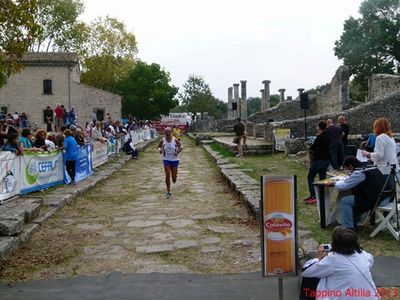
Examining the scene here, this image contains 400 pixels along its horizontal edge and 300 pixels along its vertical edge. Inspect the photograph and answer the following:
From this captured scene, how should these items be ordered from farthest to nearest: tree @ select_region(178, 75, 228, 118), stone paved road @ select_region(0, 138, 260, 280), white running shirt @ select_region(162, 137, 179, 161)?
tree @ select_region(178, 75, 228, 118) < white running shirt @ select_region(162, 137, 179, 161) < stone paved road @ select_region(0, 138, 260, 280)

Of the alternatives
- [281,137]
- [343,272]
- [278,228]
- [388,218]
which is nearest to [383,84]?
[281,137]

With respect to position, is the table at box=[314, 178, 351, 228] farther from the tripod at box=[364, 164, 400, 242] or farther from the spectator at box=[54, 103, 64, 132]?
the spectator at box=[54, 103, 64, 132]

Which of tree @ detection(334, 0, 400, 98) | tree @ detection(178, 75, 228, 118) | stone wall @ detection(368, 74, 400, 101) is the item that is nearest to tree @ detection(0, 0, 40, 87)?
stone wall @ detection(368, 74, 400, 101)

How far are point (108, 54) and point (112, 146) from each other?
3946cm

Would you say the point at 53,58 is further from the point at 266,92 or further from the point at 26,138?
the point at 26,138

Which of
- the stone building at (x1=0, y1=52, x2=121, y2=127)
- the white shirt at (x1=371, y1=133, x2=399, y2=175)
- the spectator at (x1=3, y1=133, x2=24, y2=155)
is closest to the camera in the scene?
the white shirt at (x1=371, y1=133, x2=399, y2=175)

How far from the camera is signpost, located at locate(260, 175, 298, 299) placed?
4.21m

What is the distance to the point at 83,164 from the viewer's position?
46.8 feet

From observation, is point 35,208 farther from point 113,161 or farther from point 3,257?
point 113,161

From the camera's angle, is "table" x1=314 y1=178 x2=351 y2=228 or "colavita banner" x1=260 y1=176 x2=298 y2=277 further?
"table" x1=314 y1=178 x2=351 y2=228

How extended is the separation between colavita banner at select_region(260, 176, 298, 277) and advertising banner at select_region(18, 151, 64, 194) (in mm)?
7186

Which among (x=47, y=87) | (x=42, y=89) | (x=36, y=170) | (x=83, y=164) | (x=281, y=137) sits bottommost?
(x=83, y=164)

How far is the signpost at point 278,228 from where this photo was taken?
4.21m

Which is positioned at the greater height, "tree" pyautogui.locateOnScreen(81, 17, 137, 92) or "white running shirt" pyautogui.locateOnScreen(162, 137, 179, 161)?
"tree" pyautogui.locateOnScreen(81, 17, 137, 92)
